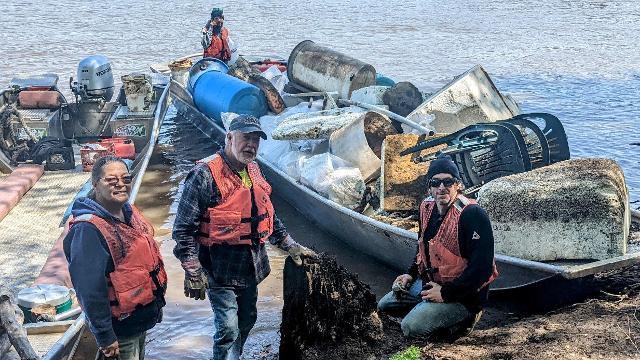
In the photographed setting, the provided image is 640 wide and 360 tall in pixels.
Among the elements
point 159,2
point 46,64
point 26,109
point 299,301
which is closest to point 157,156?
point 26,109

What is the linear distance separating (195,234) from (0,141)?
25.9 ft

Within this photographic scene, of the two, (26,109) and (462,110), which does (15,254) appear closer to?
(26,109)

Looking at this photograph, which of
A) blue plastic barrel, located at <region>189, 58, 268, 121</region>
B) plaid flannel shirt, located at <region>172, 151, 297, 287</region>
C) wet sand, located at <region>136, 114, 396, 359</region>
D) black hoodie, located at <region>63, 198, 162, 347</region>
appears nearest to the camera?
black hoodie, located at <region>63, 198, 162, 347</region>

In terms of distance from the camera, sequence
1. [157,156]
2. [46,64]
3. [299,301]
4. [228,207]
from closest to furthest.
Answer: [228,207] < [299,301] < [157,156] < [46,64]

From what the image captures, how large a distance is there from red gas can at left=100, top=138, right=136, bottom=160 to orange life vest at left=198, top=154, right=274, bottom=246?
709cm

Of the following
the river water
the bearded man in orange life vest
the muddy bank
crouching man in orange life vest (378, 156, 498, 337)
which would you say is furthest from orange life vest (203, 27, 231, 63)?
crouching man in orange life vest (378, 156, 498, 337)

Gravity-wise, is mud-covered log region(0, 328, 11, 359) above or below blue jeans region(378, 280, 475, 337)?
below

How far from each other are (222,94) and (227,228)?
8.16 m

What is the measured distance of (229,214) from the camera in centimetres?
540

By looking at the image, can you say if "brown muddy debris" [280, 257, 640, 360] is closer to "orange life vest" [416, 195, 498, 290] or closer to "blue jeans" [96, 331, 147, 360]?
"orange life vest" [416, 195, 498, 290]

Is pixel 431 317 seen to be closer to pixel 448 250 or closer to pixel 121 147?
pixel 448 250

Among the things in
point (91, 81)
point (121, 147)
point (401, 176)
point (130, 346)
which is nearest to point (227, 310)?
point (130, 346)

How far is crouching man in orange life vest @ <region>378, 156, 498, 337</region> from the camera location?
18.2 feet

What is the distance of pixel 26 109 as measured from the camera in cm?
1330
